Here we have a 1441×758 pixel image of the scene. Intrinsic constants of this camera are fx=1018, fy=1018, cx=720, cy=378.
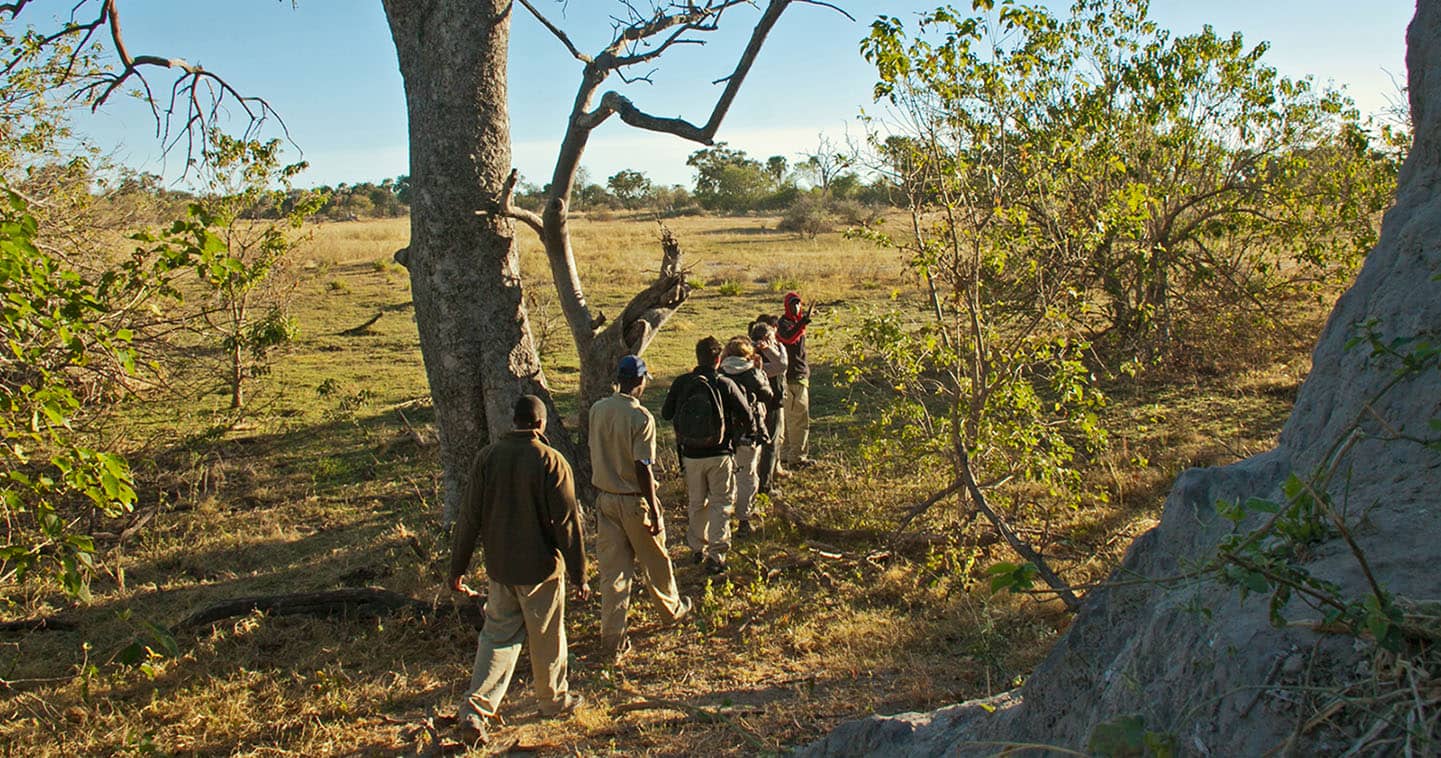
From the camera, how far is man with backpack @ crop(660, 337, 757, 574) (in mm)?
7344

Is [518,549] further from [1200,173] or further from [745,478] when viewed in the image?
[1200,173]

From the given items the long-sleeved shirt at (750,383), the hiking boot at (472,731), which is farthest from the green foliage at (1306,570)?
the long-sleeved shirt at (750,383)

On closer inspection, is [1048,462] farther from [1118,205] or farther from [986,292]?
[986,292]

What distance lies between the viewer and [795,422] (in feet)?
33.7

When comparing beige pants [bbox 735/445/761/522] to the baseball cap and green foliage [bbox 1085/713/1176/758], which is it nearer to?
the baseball cap

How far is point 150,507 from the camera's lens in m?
9.22

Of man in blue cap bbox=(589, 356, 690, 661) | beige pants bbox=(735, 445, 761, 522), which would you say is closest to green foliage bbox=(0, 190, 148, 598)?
man in blue cap bbox=(589, 356, 690, 661)

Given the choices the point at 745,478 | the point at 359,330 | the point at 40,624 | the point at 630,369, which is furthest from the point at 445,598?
the point at 359,330

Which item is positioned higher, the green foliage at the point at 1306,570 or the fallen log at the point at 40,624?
the green foliage at the point at 1306,570

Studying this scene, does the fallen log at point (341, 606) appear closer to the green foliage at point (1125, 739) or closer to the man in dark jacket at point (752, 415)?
the man in dark jacket at point (752, 415)

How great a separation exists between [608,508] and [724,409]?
1.53m

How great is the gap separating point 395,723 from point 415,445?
622 centimetres

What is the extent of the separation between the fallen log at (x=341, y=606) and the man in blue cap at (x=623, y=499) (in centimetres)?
103

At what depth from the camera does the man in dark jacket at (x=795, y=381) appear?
9.83 meters
